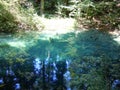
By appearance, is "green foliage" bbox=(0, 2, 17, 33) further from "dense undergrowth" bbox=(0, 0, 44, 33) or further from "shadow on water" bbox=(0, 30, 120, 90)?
"shadow on water" bbox=(0, 30, 120, 90)

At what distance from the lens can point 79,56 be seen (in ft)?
29.1

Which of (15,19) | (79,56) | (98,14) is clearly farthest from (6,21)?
(98,14)

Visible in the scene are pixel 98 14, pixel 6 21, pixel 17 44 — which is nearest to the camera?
pixel 17 44

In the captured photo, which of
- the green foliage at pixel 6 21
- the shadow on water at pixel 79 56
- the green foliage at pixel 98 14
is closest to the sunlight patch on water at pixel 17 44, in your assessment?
the shadow on water at pixel 79 56

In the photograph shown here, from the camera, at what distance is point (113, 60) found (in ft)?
28.1

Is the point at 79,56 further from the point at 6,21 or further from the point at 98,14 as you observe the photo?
the point at 98,14

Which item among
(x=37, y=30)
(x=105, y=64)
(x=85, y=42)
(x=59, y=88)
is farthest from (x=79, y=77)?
(x=37, y=30)

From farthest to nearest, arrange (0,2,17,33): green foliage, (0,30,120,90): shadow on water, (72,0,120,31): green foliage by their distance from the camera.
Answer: (72,0,120,31): green foliage, (0,2,17,33): green foliage, (0,30,120,90): shadow on water

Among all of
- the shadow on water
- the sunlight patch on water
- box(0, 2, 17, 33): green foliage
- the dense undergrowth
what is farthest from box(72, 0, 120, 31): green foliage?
the sunlight patch on water

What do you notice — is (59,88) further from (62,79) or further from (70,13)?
(70,13)

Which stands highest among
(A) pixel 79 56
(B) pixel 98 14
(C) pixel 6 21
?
(C) pixel 6 21

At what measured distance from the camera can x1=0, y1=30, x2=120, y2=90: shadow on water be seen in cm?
686

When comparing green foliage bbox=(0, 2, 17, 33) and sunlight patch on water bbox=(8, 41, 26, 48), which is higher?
green foliage bbox=(0, 2, 17, 33)

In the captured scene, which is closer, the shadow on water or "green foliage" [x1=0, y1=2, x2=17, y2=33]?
the shadow on water
